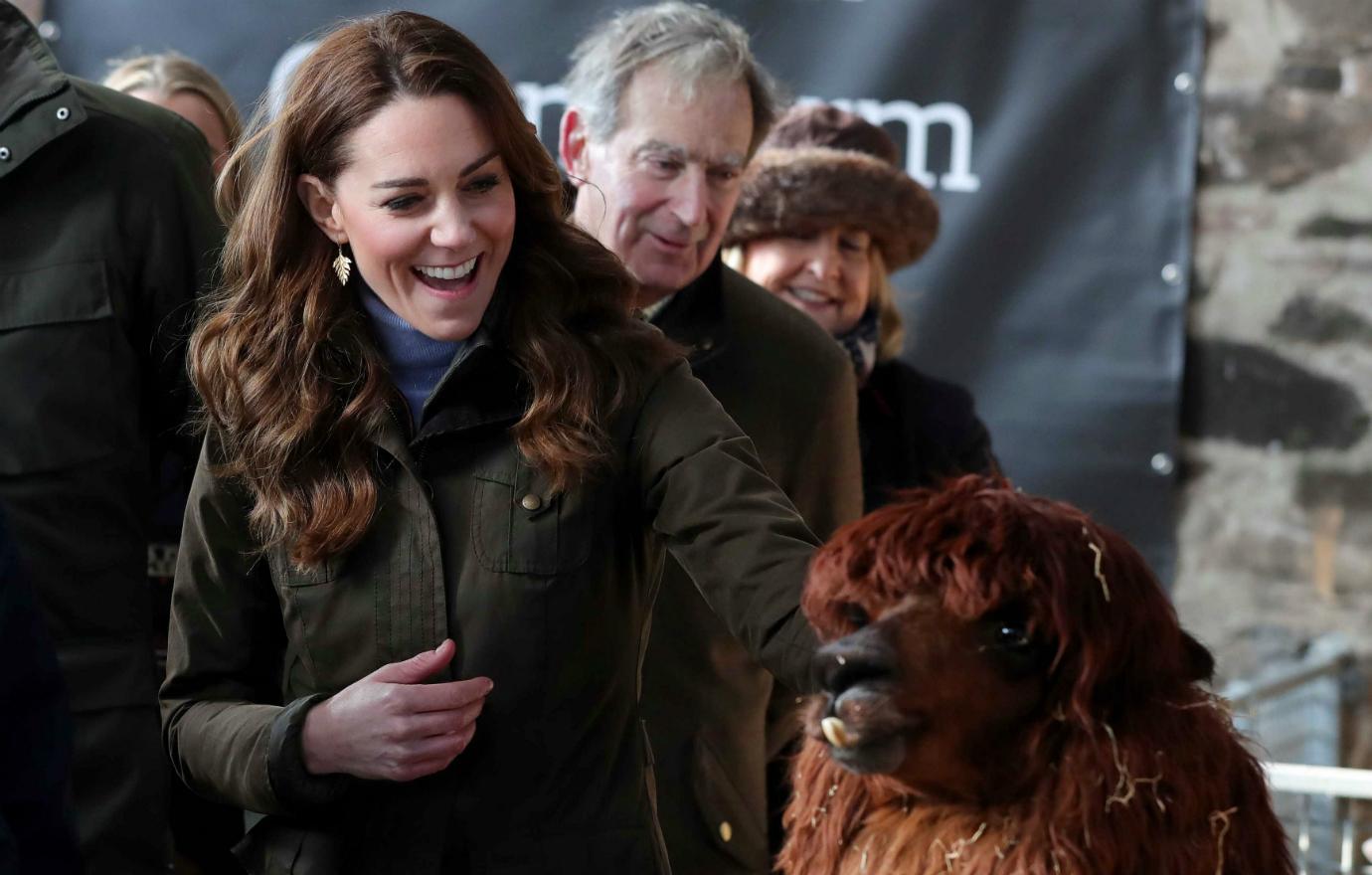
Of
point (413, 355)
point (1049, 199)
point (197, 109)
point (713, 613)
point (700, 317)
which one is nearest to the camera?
point (413, 355)

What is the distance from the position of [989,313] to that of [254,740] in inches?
103

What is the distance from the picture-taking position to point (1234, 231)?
4.01m

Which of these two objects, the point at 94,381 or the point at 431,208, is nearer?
the point at 431,208

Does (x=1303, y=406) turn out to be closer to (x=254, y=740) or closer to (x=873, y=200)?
(x=873, y=200)

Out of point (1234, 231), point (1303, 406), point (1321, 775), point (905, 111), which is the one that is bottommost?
point (1321, 775)

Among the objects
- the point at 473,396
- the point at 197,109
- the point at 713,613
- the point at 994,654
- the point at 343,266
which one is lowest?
the point at 713,613

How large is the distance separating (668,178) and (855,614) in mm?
1408

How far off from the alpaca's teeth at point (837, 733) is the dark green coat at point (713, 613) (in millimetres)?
1076

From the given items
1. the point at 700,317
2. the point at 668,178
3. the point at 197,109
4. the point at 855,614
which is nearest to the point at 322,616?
the point at 855,614

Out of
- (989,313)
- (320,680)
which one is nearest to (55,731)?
(320,680)

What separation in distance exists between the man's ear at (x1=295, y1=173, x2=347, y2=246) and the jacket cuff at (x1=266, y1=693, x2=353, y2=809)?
526 mm

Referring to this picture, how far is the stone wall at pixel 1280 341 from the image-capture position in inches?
156

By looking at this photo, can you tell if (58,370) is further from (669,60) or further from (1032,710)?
(1032,710)

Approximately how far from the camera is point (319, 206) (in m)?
1.93
